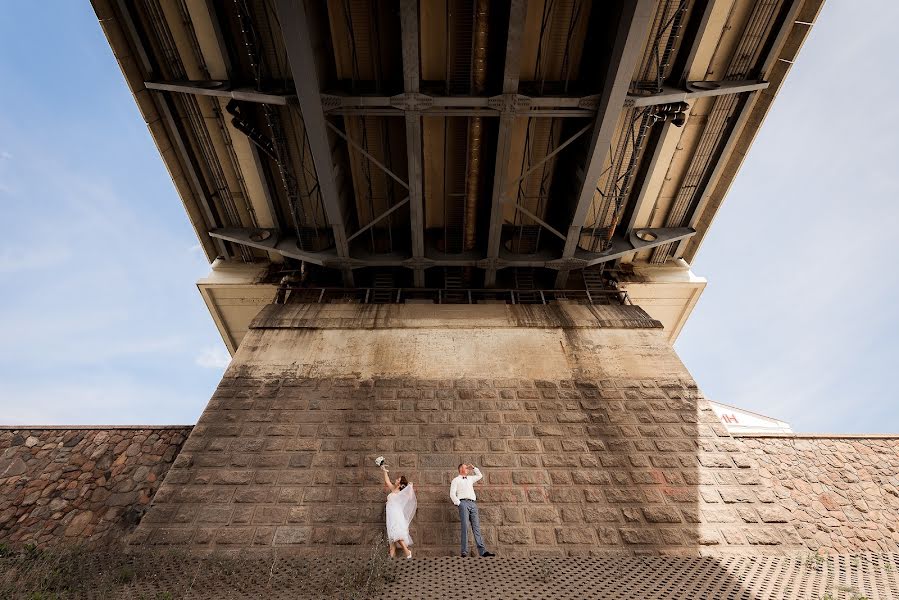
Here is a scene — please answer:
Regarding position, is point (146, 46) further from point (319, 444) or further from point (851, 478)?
point (851, 478)

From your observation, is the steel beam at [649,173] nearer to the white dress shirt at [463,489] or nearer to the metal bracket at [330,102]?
the metal bracket at [330,102]

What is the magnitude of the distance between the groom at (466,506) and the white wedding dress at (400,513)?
2.12 ft

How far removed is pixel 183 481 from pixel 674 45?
38.0 ft

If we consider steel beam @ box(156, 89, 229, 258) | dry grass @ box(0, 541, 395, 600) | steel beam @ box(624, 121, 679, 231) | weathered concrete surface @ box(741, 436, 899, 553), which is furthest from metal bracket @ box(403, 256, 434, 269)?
weathered concrete surface @ box(741, 436, 899, 553)

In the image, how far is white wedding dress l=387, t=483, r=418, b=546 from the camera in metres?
5.89

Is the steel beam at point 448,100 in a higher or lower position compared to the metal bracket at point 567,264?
higher

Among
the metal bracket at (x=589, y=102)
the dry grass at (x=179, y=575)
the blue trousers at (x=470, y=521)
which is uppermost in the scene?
the metal bracket at (x=589, y=102)

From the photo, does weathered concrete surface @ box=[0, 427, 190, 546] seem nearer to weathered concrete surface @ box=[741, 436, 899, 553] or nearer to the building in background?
weathered concrete surface @ box=[741, 436, 899, 553]

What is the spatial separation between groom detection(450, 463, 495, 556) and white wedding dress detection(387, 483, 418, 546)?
646 millimetres

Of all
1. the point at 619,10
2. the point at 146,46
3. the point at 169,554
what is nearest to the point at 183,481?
the point at 169,554

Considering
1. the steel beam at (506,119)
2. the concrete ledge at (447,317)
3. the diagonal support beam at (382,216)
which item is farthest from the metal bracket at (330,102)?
the concrete ledge at (447,317)

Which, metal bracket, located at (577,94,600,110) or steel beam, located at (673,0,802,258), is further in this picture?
metal bracket, located at (577,94,600,110)

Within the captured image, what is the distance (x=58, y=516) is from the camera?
694cm

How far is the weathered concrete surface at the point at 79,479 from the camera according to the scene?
6.83 m
